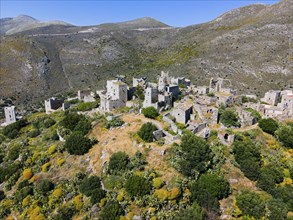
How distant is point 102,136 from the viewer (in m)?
42.5

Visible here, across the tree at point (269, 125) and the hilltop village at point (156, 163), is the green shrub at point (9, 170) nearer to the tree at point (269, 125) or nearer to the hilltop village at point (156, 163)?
the hilltop village at point (156, 163)

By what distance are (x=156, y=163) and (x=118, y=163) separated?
209 inches

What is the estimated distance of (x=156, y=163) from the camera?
34.6m

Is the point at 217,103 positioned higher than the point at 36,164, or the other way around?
the point at 217,103

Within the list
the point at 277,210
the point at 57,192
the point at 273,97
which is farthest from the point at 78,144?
the point at 273,97

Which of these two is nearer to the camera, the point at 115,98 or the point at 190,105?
the point at 190,105

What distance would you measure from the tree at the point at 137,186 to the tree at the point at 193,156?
5325 mm

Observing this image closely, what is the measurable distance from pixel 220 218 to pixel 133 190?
35.2 ft

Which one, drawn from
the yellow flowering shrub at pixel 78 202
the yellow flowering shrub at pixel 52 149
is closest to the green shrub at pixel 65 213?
the yellow flowering shrub at pixel 78 202

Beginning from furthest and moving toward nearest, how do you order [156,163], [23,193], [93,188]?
[23,193] → [156,163] → [93,188]

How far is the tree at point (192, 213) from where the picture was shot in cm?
2675

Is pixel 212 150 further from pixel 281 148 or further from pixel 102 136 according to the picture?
pixel 102 136

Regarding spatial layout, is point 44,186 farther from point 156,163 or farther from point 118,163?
point 156,163

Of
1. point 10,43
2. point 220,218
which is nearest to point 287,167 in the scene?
point 220,218
